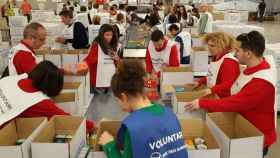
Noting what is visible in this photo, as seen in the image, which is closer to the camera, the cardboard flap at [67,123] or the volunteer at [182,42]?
the cardboard flap at [67,123]

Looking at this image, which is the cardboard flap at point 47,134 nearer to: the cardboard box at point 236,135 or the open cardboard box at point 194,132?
the open cardboard box at point 194,132

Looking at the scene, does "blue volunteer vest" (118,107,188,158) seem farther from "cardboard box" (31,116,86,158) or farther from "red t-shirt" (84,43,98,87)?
"red t-shirt" (84,43,98,87)

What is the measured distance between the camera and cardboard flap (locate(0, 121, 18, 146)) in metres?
2.21

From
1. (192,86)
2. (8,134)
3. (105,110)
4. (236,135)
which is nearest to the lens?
(8,134)

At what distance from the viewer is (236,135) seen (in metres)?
2.52

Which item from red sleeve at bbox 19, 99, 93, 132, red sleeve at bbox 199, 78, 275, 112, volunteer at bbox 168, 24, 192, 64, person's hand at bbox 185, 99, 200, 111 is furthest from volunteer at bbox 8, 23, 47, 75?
volunteer at bbox 168, 24, 192, 64

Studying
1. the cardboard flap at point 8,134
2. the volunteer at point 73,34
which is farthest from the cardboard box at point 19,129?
the volunteer at point 73,34

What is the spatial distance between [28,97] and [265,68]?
4.91ft

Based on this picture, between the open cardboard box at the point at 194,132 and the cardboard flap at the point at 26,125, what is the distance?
42cm

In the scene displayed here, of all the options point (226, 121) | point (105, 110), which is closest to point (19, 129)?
point (226, 121)

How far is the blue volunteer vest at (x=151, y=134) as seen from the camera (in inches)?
59.7

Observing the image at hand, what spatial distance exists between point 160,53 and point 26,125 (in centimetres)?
246

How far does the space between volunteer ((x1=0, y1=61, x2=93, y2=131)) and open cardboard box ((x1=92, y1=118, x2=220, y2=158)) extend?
412mm

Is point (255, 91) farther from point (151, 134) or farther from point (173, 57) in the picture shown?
point (173, 57)
